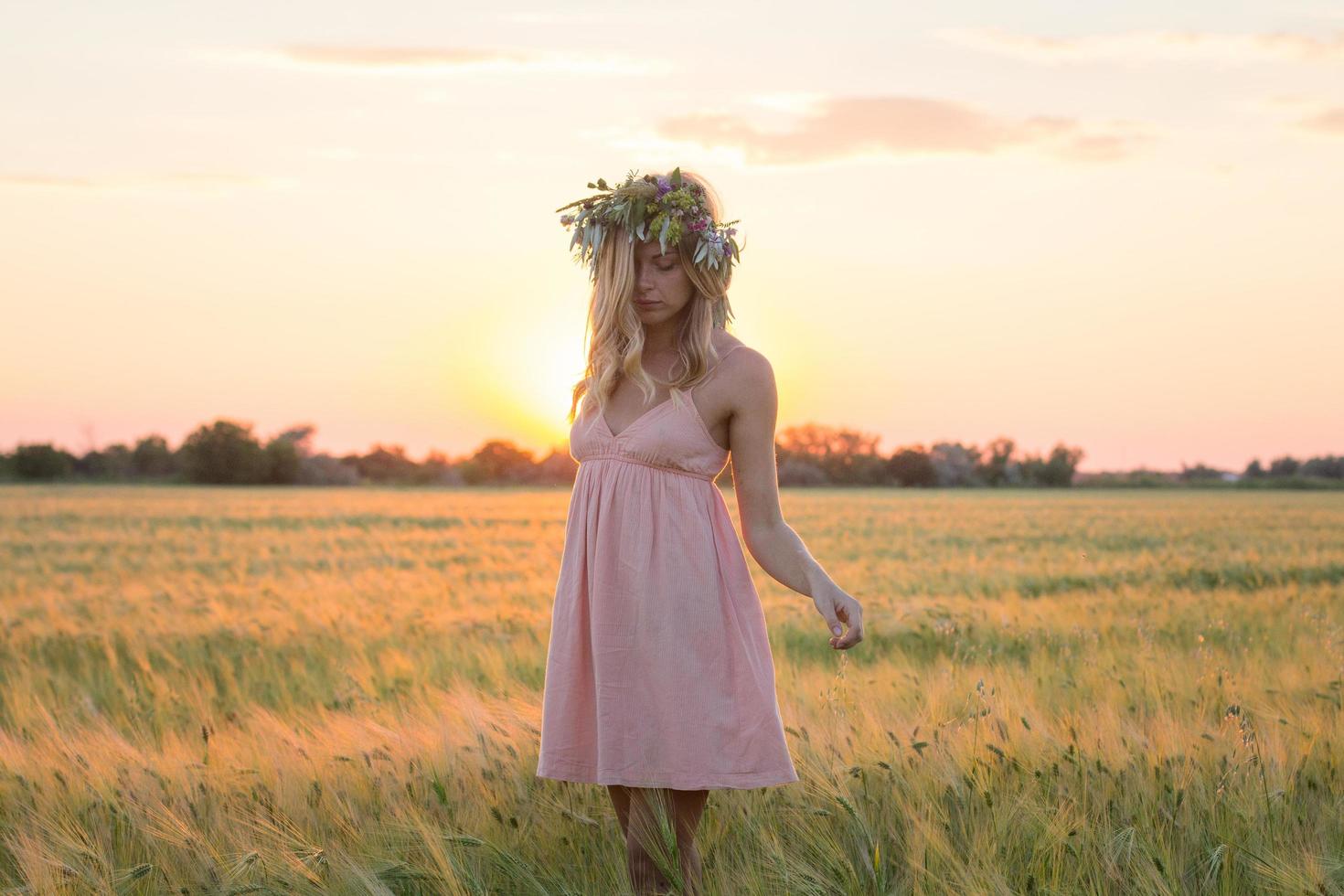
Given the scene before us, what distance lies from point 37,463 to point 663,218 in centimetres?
7406

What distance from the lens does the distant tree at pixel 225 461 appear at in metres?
67.5

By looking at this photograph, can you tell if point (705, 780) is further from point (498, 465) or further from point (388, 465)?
point (388, 465)

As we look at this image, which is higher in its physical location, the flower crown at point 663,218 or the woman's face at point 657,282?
the flower crown at point 663,218

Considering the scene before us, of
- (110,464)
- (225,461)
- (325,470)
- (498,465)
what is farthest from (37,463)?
(498,465)

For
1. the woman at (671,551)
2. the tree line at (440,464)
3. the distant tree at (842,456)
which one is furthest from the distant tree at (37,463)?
the woman at (671,551)

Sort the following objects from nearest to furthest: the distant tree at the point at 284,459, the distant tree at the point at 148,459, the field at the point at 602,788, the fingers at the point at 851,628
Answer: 1. the fingers at the point at 851,628
2. the field at the point at 602,788
3. the distant tree at the point at 284,459
4. the distant tree at the point at 148,459

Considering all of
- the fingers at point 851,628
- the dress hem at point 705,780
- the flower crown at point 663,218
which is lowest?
the dress hem at point 705,780

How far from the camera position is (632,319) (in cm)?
294

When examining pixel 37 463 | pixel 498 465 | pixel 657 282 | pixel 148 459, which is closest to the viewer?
pixel 657 282

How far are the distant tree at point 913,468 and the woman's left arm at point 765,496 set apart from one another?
2177 inches

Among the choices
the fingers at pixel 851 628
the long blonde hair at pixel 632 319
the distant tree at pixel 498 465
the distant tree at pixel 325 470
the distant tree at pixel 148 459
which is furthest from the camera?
the distant tree at pixel 148 459

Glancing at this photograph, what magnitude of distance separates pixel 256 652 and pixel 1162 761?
232 inches

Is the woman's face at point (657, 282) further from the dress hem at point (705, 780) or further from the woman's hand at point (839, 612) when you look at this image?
the dress hem at point (705, 780)

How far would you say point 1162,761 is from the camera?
3.79m
